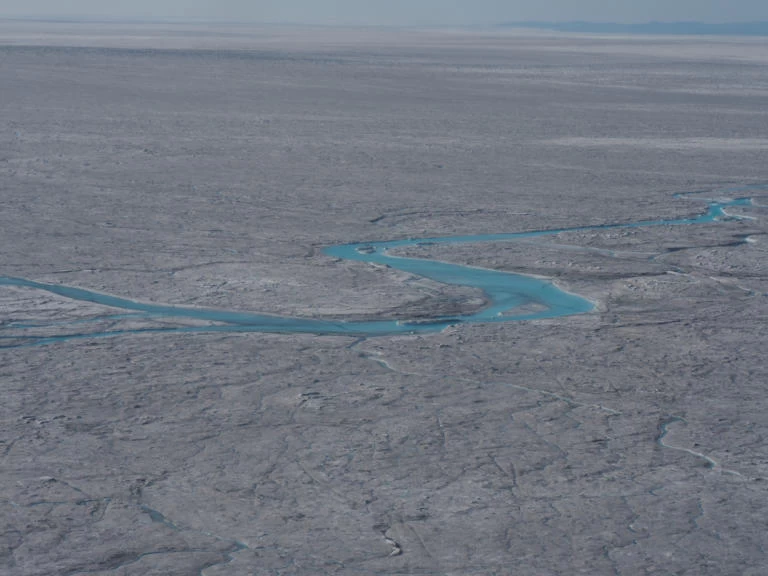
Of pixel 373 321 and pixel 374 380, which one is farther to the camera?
pixel 373 321

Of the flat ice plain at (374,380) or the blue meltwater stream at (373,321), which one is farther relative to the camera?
the blue meltwater stream at (373,321)

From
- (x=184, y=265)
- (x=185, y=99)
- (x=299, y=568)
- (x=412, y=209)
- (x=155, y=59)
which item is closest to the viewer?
(x=299, y=568)

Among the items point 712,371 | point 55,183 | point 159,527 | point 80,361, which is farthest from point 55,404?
point 55,183

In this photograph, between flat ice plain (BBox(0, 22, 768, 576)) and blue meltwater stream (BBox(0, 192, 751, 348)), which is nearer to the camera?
flat ice plain (BBox(0, 22, 768, 576))

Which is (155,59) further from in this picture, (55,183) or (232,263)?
(232,263)
